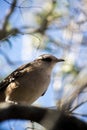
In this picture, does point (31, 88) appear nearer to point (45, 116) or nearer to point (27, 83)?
point (27, 83)

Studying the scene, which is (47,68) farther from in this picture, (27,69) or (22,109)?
(22,109)

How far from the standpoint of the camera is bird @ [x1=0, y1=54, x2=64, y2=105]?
557 cm

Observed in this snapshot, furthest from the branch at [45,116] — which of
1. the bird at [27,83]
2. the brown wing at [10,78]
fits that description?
the brown wing at [10,78]

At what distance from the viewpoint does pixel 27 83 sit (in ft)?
18.4

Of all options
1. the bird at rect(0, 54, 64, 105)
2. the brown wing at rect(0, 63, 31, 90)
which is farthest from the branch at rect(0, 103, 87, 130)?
the brown wing at rect(0, 63, 31, 90)

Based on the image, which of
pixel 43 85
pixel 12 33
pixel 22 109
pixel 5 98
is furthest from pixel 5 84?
pixel 22 109

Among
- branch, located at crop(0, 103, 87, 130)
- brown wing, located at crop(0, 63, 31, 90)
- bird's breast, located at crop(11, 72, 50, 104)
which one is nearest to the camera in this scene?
branch, located at crop(0, 103, 87, 130)

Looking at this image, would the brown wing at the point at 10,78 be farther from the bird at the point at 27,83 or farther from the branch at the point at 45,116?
the branch at the point at 45,116

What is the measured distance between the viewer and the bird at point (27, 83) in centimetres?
557

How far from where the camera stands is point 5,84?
19.2 feet

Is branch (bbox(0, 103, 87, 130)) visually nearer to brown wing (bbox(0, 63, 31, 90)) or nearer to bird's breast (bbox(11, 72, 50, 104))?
bird's breast (bbox(11, 72, 50, 104))

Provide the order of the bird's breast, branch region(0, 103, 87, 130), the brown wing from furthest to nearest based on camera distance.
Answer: the brown wing, the bird's breast, branch region(0, 103, 87, 130)

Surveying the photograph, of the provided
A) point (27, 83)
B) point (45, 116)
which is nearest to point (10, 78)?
point (27, 83)

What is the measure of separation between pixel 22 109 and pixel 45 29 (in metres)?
1.80
